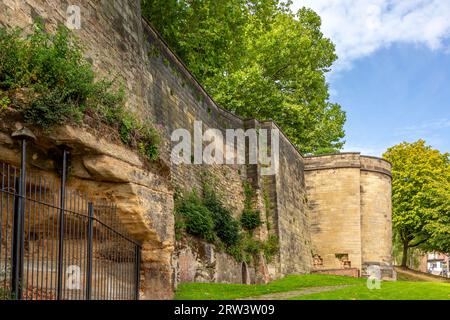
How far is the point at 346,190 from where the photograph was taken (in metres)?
32.2

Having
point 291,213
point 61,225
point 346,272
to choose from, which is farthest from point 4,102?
point 346,272

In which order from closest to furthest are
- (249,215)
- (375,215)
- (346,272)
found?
(249,215), (346,272), (375,215)

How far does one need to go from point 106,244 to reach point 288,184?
18876 millimetres

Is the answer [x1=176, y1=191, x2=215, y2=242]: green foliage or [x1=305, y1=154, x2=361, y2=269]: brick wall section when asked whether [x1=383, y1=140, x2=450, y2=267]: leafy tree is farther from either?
[x1=176, y1=191, x2=215, y2=242]: green foliage

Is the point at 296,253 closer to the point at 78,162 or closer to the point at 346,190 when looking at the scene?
the point at 346,190

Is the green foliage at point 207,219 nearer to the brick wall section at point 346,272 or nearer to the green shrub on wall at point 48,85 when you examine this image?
the green shrub on wall at point 48,85

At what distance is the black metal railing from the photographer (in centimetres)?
748

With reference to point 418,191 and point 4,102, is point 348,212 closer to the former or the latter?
point 418,191

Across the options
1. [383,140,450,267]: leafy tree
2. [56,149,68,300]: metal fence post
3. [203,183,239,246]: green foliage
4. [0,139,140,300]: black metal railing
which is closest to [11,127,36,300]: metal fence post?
[0,139,140,300]: black metal railing

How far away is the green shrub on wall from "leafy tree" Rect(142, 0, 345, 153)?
13155mm

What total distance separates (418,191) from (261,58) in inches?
621

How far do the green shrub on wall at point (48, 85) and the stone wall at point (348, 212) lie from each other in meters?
23.8

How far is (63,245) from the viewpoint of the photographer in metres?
8.34

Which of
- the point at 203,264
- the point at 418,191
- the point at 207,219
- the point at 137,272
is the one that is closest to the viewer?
the point at 137,272
